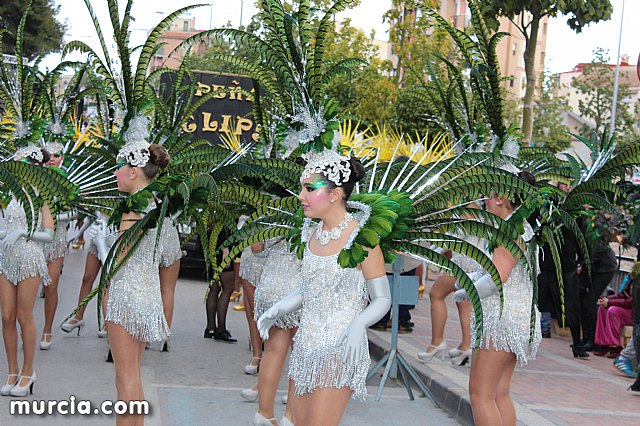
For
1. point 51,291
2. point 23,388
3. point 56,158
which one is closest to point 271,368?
point 23,388

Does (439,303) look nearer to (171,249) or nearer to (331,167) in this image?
(171,249)

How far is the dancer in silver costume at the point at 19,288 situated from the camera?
270 inches

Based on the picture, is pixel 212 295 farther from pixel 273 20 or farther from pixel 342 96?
pixel 342 96

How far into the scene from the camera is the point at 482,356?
18.0ft

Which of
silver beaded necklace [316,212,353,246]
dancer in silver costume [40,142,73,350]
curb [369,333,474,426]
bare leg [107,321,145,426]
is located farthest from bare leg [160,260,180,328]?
silver beaded necklace [316,212,353,246]

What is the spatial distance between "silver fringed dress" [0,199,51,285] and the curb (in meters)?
3.58

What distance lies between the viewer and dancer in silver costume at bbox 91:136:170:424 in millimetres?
5273

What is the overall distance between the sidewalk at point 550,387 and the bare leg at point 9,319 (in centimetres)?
362

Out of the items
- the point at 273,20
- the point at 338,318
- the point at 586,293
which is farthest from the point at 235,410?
the point at 586,293

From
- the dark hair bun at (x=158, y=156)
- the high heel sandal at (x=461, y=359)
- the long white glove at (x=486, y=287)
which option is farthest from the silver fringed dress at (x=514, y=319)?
the high heel sandal at (x=461, y=359)

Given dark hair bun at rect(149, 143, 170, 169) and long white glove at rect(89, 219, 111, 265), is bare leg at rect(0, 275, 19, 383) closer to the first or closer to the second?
long white glove at rect(89, 219, 111, 265)

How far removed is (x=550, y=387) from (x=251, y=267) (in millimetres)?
3188

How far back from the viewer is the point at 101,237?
6711 millimetres

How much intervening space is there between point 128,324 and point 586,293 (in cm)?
738
